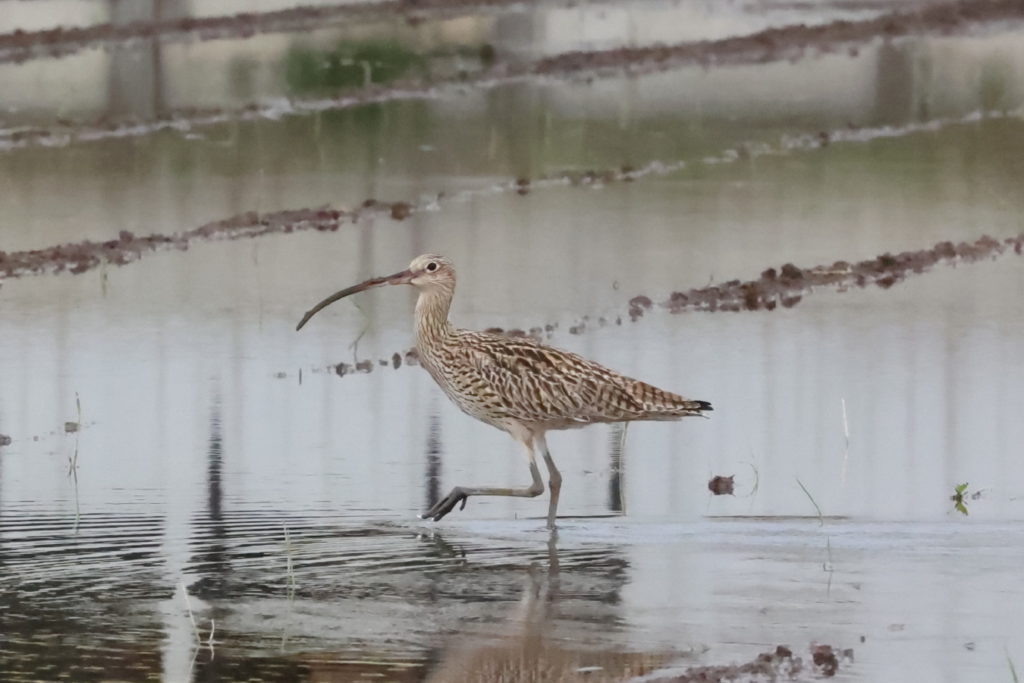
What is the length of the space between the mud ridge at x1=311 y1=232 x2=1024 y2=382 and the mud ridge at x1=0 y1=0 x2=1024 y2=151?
27.6 feet

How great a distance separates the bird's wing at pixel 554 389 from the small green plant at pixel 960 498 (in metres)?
1.31

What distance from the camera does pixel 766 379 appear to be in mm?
12758

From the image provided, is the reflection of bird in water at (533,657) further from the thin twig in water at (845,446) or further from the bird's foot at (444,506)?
the thin twig in water at (845,446)

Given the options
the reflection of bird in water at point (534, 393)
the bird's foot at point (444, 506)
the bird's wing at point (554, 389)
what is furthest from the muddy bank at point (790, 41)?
the bird's foot at point (444, 506)

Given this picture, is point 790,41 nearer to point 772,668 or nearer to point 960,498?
point 960,498

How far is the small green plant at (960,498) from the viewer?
1003 cm

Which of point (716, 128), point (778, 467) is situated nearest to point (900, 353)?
point (778, 467)

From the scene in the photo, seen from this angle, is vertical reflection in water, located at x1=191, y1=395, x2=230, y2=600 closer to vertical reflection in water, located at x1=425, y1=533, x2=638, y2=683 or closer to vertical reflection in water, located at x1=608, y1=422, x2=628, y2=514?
vertical reflection in water, located at x1=425, y1=533, x2=638, y2=683

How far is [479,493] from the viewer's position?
33.1ft

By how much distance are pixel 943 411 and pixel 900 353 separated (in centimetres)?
152

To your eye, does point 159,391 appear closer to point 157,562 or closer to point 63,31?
point 157,562

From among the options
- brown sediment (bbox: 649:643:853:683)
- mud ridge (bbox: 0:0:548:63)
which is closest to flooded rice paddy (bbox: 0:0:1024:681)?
brown sediment (bbox: 649:643:853:683)

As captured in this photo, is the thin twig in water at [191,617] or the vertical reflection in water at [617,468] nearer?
the thin twig in water at [191,617]

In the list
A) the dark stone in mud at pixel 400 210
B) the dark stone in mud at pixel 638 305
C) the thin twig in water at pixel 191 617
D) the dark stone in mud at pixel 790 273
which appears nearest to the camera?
the thin twig in water at pixel 191 617
